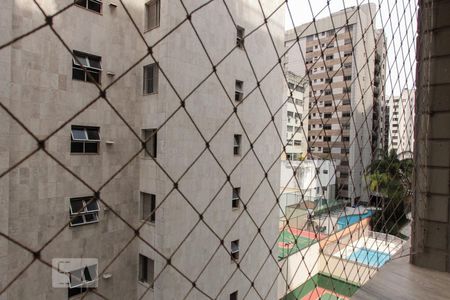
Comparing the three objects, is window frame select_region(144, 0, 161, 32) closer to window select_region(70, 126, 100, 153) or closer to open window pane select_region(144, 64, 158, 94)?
open window pane select_region(144, 64, 158, 94)

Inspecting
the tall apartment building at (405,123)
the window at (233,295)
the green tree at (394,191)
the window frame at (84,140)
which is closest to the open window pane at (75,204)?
the window frame at (84,140)

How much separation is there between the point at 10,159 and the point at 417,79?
6.98ft

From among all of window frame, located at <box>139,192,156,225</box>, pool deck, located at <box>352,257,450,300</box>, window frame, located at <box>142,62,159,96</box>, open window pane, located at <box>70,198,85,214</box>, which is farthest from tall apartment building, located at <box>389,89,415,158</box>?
open window pane, located at <box>70,198,85,214</box>

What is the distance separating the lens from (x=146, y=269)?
2.63 meters

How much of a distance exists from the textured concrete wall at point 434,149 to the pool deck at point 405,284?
5 centimetres

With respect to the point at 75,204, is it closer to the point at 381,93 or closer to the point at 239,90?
the point at 239,90

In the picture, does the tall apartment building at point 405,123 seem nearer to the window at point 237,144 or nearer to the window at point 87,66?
the window at point 237,144

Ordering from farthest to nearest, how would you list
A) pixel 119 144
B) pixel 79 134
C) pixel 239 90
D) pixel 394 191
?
pixel 394 191 < pixel 239 90 < pixel 119 144 < pixel 79 134

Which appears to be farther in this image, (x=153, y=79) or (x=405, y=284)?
(x=153, y=79)

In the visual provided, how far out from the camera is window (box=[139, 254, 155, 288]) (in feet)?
8.51

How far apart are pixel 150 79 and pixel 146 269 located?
64.2 inches

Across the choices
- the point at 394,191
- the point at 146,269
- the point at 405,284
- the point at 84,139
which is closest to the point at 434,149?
the point at 405,284

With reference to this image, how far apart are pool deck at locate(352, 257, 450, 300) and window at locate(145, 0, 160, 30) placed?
2.33 meters

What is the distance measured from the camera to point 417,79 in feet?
2.93
